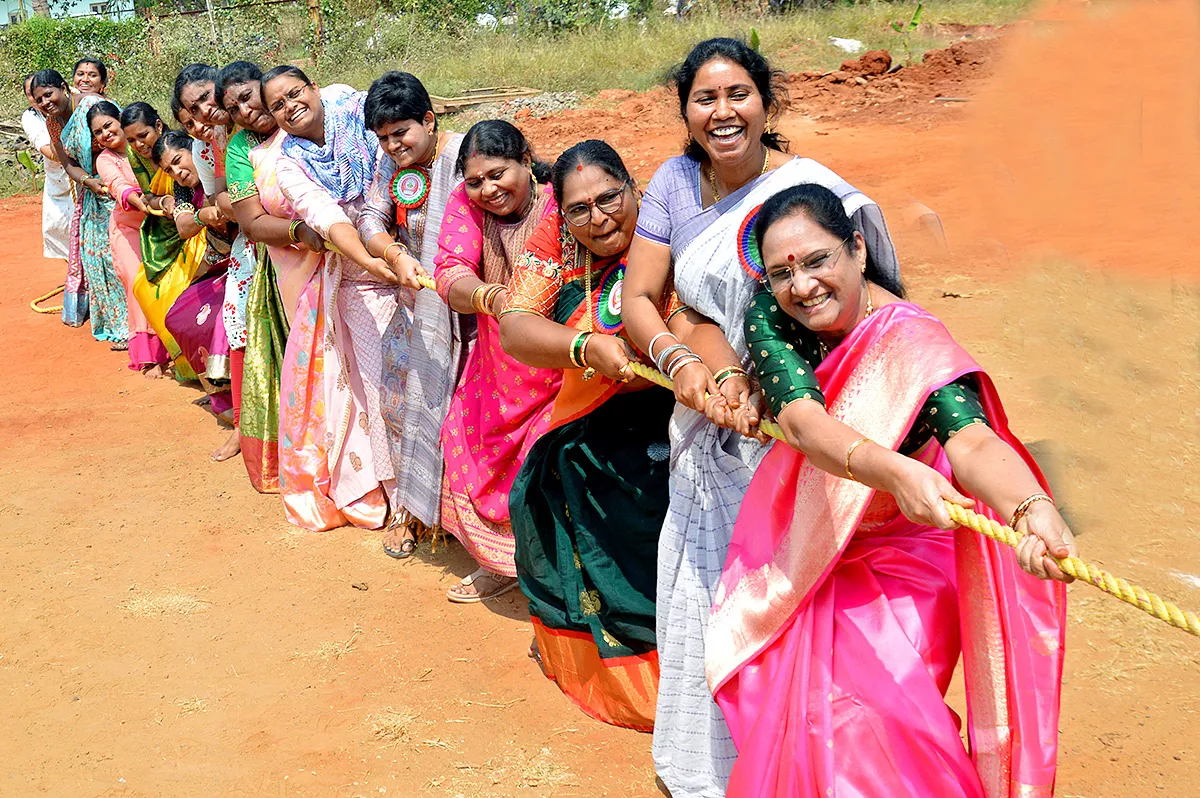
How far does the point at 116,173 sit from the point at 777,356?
6090mm

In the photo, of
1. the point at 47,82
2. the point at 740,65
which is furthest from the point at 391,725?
the point at 47,82

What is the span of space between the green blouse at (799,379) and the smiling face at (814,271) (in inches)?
2.6

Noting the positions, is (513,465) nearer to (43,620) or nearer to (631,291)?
(631,291)

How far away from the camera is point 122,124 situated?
657 cm

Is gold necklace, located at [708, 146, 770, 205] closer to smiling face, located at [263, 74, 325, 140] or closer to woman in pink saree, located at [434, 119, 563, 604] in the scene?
woman in pink saree, located at [434, 119, 563, 604]

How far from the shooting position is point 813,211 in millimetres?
2404

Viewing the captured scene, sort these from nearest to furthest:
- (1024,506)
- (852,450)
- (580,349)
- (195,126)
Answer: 1. (1024,506)
2. (852,450)
3. (580,349)
4. (195,126)

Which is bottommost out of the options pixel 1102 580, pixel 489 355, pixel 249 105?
pixel 489 355

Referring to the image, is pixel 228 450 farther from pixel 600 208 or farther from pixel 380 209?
pixel 600 208

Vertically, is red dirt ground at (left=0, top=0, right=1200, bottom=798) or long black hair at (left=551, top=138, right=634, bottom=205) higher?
long black hair at (left=551, top=138, right=634, bottom=205)

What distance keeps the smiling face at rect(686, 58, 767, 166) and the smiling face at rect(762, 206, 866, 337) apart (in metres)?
0.48

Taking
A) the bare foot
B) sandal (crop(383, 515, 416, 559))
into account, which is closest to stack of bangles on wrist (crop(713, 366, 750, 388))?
sandal (crop(383, 515, 416, 559))

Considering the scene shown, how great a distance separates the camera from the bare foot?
6102 mm

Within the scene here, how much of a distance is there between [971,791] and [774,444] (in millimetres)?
870
